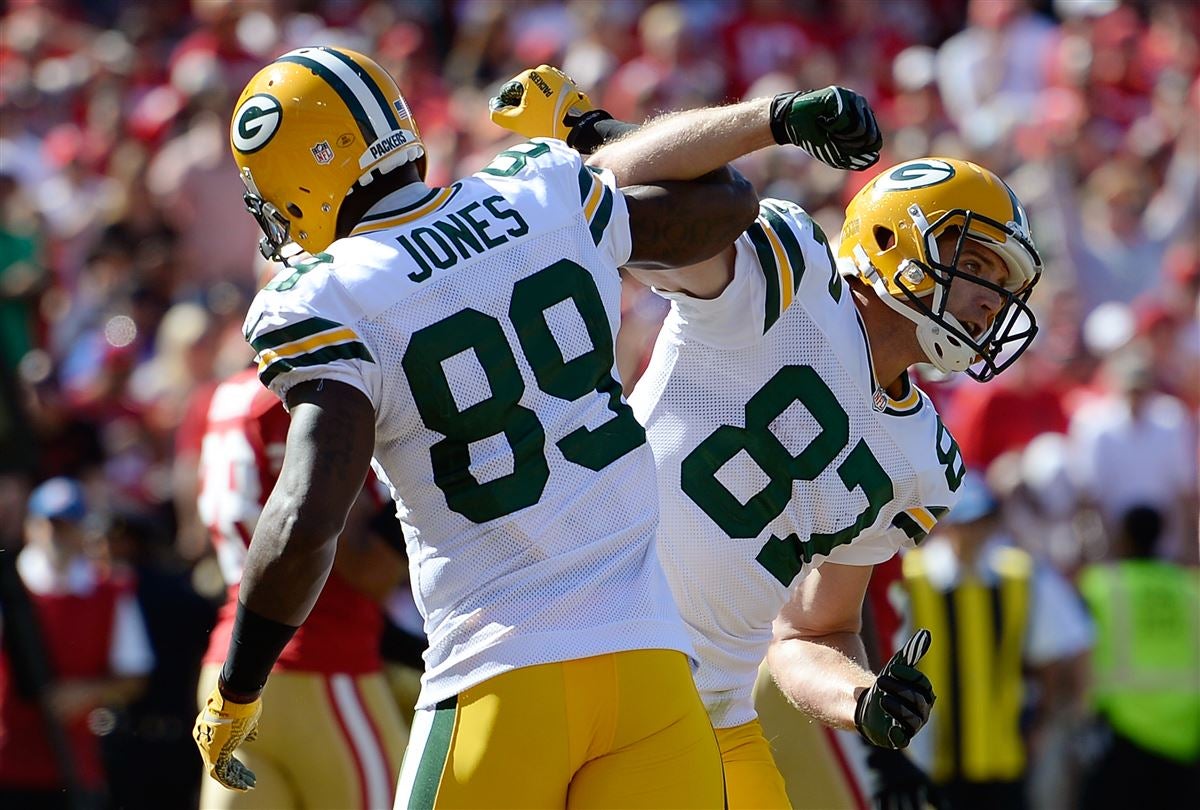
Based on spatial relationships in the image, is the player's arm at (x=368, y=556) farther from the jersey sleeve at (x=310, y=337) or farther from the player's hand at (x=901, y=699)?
the jersey sleeve at (x=310, y=337)

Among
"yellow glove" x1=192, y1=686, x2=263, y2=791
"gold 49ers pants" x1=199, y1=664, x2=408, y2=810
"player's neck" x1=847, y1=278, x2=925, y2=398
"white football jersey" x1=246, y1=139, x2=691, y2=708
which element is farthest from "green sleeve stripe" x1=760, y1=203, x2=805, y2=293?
"gold 49ers pants" x1=199, y1=664, x2=408, y2=810

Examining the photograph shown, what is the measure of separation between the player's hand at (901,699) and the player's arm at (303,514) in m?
1.17

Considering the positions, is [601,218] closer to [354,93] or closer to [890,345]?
[354,93]

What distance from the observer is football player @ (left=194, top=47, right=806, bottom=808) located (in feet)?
10.8

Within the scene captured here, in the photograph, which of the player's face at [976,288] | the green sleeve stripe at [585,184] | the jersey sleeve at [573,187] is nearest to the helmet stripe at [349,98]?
the jersey sleeve at [573,187]

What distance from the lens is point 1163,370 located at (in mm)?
9719

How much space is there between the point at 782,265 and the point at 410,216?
0.86 metres

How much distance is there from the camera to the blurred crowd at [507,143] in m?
8.22

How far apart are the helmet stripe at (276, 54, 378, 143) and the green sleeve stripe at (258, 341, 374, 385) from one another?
20.2 inches

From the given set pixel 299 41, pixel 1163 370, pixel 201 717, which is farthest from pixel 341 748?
pixel 299 41

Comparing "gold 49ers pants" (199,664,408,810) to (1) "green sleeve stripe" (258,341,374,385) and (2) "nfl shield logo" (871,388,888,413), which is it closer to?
(2) "nfl shield logo" (871,388,888,413)

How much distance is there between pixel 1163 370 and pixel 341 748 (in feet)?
19.4

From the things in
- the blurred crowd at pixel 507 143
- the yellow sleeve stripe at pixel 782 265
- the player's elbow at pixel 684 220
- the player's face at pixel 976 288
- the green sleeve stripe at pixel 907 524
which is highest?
the player's elbow at pixel 684 220

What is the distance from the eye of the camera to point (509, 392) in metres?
3.40
